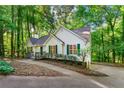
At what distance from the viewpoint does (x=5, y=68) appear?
725cm

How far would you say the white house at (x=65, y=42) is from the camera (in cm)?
733

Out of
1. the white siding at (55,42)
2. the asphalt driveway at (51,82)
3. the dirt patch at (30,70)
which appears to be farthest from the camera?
the white siding at (55,42)

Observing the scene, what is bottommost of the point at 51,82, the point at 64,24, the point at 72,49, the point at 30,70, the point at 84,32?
the point at 51,82

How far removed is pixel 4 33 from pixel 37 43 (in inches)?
19.9

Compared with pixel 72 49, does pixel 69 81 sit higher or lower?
lower

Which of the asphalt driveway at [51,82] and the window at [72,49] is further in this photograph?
the window at [72,49]

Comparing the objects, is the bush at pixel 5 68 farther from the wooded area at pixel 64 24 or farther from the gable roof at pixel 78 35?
the gable roof at pixel 78 35

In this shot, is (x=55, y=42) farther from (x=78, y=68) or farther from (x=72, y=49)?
(x=78, y=68)

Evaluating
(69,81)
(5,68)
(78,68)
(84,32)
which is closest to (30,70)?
(5,68)

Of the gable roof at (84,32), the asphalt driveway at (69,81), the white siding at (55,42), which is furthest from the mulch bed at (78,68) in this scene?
the gable roof at (84,32)

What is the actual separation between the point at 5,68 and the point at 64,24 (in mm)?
1073

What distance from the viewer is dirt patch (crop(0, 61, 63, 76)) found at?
7.29 m

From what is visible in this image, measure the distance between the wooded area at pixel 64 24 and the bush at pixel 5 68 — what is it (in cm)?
13

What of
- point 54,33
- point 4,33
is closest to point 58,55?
point 54,33
